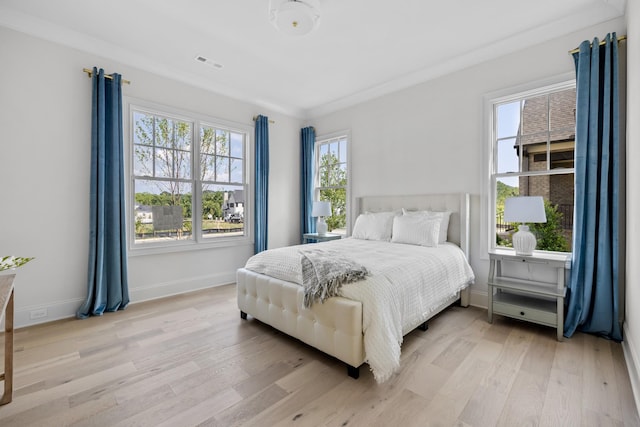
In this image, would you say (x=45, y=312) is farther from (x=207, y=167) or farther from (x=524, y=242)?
(x=524, y=242)

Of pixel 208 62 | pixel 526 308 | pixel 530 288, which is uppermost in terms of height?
pixel 208 62

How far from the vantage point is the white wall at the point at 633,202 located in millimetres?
1860

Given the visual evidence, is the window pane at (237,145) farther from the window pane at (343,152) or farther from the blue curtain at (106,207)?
the window pane at (343,152)

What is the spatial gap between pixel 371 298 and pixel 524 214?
5.80 feet

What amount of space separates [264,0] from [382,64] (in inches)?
66.5

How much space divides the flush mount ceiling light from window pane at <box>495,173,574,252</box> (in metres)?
2.71

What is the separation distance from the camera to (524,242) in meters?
2.76

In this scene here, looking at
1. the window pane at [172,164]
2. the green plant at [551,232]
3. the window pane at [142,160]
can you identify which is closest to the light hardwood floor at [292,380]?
the green plant at [551,232]

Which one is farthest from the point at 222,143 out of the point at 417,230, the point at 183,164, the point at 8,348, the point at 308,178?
the point at 8,348

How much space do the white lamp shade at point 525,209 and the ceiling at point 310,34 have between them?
1693 mm

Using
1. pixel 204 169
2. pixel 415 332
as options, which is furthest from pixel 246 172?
pixel 415 332

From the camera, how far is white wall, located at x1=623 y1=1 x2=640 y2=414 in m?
1.86

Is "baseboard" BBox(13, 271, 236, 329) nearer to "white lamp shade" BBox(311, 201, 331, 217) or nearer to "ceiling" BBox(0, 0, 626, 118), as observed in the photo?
"white lamp shade" BBox(311, 201, 331, 217)

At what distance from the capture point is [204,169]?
413cm
